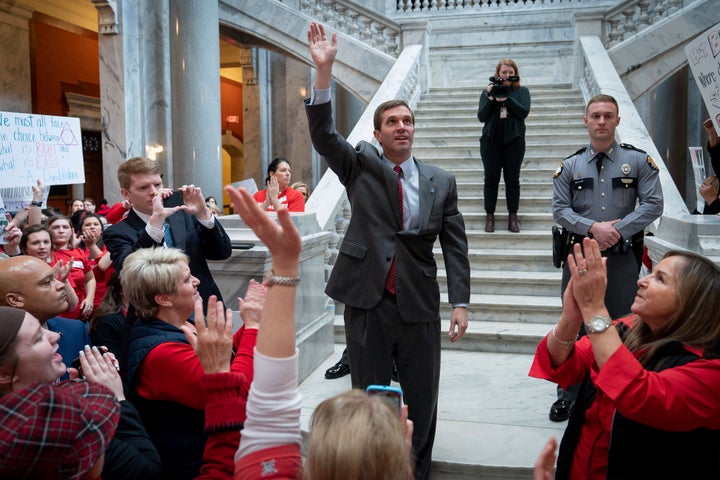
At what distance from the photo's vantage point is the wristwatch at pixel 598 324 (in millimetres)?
2064

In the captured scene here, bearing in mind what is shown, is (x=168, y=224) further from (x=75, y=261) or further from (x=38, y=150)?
(x=38, y=150)

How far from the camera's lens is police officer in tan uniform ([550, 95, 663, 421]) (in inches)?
157

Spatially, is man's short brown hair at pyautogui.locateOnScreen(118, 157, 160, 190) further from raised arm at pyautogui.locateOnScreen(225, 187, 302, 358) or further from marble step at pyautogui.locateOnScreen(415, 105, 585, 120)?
marble step at pyautogui.locateOnScreen(415, 105, 585, 120)

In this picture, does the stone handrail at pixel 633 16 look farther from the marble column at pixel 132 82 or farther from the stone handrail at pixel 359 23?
the marble column at pixel 132 82

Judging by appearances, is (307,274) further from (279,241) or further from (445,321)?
(279,241)

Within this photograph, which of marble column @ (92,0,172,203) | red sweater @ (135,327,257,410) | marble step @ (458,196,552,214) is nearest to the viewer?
red sweater @ (135,327,257,410)

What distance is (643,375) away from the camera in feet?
6.55

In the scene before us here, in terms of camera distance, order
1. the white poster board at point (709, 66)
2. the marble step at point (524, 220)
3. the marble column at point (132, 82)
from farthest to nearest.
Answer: the marble column at point (132, 82)
the marble step at point (524, 220)
the white poster board at point (709, 66)

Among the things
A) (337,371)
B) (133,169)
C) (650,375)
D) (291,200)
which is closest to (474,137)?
(291,200)

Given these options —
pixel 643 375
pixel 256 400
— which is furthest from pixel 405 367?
pixel 256 400

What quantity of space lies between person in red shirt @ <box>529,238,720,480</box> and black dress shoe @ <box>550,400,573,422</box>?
191cm

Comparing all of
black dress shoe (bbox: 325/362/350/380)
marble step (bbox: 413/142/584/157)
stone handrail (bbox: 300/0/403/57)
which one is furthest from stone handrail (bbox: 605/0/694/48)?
black dress shoe (bbox: 325/362/350/380)

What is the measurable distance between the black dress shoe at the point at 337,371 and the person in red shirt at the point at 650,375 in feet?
9.23

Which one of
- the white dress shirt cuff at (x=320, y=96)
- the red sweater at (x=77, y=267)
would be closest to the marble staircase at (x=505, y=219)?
the red sweater at (x=77, y=267)
